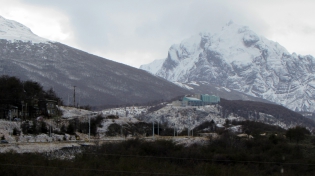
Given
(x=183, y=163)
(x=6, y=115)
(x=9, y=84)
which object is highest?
(x=9, y=84)

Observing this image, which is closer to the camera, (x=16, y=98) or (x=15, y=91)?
(x=16, y=98)

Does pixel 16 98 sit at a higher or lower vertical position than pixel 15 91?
lower

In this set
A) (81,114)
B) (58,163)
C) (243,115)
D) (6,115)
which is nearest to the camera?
(58,163)

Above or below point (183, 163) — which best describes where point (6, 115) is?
above

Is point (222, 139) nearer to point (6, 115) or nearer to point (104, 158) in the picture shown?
point (104, 158)

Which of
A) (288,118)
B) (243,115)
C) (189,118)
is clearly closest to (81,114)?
(189,118)

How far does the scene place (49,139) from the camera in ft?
165

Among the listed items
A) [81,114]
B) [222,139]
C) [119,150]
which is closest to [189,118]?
[81,114]

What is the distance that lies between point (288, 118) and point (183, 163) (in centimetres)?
14746

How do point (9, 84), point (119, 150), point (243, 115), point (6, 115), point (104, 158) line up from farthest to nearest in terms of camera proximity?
point (243, 115), point (9, 84), point (6, 115), point (119, 150), point (104, 158)

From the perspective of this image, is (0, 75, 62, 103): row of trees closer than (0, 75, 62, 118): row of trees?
No

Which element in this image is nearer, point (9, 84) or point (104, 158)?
point (104, 158)

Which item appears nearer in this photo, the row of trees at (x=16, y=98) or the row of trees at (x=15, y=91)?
the row of trees at (x=16, y=98)

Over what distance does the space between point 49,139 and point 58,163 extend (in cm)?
1818
